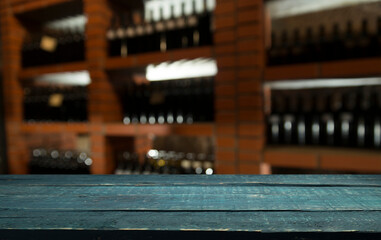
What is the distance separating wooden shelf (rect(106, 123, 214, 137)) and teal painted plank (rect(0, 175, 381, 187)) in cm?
85

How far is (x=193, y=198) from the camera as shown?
44 centimetres

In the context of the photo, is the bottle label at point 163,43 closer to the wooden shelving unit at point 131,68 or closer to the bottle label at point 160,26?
the bottle label at point 160,26

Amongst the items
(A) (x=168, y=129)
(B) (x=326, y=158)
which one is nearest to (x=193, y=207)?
(B) (x=326, y=158)

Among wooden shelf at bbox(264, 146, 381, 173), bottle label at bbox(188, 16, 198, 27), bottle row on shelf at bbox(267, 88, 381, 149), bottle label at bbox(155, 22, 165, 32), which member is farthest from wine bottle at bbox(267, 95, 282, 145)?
bottle label at bbox(155, 22, 165, 32)

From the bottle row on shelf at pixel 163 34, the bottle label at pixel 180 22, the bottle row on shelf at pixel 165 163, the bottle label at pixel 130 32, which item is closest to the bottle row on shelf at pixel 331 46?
the bottle row on shelf at pixel 163 34

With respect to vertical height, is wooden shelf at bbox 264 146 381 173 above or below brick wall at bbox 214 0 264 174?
below

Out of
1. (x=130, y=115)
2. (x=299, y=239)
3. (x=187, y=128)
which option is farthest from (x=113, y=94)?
(x=299, y=239)

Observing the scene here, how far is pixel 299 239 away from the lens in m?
0.32

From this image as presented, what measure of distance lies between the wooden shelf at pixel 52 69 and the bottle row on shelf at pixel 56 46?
0.46ft

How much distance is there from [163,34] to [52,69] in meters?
0.85

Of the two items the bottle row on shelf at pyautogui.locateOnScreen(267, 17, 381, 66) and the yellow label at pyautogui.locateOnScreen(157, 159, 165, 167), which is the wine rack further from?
the bottle row on shelf at pyautogui.locateOnScreen(267, 17, 381, 66)

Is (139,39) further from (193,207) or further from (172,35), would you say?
(193,207)

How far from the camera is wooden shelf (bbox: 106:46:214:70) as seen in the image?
1.44m

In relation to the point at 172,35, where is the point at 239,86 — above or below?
below
